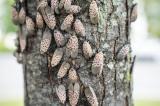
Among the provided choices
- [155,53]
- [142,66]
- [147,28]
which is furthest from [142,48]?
[147,28]

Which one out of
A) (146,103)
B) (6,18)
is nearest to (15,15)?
(6,18)

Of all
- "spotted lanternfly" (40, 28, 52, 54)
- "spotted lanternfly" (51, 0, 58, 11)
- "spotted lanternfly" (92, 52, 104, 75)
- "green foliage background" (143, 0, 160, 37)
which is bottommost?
"spotted lanternfly" (92, 52, 104, 75)

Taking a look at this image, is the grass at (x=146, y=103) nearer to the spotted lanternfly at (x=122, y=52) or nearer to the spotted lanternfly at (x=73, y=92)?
the spotted lanternfly at (x=122, y=52)

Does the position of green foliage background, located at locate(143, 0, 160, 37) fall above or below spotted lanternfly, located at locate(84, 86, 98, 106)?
above

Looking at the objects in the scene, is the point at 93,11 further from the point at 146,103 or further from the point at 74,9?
the point at 146,103

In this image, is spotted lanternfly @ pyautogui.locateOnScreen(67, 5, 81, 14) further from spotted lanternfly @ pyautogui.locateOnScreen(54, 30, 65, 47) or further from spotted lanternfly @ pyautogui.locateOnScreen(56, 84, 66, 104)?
spotted lanternfly @ pyautogui.locateOnScreen(56, 84, 66, 104)

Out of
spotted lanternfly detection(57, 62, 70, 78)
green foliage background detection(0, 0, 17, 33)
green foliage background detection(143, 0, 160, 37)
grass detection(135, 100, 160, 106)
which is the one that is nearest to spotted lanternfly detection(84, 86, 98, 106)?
spotted lanternfly detection(57, 62, 70, 78)

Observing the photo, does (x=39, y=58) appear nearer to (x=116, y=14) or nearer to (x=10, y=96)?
(x=116, y=14)
